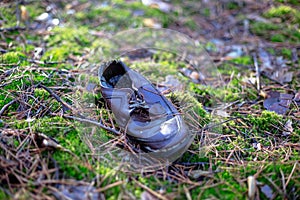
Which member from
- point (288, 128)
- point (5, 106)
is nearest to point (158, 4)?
point (288, 128)

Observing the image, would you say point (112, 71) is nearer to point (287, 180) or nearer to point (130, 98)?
point (130, 98)

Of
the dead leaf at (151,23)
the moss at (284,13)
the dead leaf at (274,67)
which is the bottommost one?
the dead leaf at (274,67)

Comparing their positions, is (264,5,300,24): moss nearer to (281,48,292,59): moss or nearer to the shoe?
(281,48,292,59): moss

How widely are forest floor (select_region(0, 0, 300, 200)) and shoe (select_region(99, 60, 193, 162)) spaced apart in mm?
99

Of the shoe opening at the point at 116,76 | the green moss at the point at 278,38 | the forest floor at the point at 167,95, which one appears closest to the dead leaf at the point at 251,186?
the forest floor at the point at 167,95

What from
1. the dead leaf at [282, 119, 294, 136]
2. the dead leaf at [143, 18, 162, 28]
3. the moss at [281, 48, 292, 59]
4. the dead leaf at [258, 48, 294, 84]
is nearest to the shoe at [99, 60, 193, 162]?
the dead leaf at [282, 119, 294, 136]

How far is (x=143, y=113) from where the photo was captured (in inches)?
93.2

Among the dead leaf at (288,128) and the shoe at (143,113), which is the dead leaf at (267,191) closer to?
the shoe at (143,113)

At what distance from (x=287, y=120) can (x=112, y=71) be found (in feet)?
4.62

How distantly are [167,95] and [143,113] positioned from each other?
445mm

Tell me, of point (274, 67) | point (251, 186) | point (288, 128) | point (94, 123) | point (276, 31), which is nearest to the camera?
point (251, 186)

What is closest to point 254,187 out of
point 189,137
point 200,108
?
point 189,137

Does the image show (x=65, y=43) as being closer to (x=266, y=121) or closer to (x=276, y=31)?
(x=266, y=121)

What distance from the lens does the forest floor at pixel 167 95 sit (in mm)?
2014
